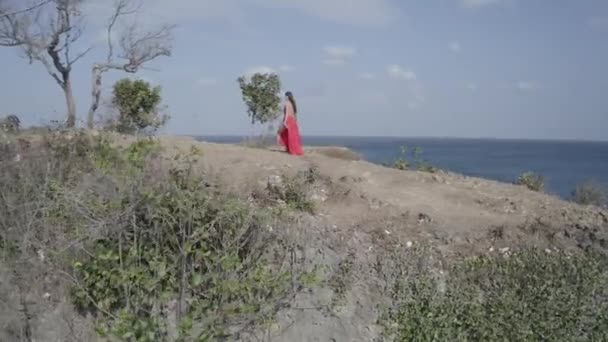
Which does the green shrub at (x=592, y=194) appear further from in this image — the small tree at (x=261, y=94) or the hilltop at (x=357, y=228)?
the small tree at (x=261, y=94)

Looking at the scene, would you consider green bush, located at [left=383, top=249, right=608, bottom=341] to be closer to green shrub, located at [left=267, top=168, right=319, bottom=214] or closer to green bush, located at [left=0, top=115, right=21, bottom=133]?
green shrub, located at [left=267, top=168, right=319, bottom=214]

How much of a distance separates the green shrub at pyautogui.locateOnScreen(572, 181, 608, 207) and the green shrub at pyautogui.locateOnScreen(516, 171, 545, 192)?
0.57m

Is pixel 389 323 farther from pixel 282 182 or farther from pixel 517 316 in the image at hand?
pixel 282 182

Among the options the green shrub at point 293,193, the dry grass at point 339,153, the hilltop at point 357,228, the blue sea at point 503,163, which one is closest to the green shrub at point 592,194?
the blue sea at point 503,163

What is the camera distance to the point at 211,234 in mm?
5215

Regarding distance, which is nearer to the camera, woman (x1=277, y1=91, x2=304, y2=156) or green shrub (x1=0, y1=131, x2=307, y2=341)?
green shrub (x1=0, y1=131, x2=307, y2=341)

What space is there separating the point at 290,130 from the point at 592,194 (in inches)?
197

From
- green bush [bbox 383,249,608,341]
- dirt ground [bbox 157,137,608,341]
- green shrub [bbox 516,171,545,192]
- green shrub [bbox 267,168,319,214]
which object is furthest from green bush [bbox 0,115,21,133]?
green shrub [bbox 516,171,545,192]

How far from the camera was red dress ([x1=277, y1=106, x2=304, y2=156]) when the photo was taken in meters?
9.89

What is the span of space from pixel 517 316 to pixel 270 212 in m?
2.18

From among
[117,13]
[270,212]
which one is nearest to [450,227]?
[270,212]

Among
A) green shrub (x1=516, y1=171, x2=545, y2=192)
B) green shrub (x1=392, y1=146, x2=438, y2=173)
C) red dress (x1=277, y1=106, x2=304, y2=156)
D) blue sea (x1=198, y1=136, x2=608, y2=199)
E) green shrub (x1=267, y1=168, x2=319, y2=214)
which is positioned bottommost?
blue sea (x1=198, y1=136, x2=608, y2=199)

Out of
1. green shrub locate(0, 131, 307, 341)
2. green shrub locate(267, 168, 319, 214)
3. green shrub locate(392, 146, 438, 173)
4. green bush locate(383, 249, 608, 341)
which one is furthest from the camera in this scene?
green shrub locate(392, 146, 438, 173)

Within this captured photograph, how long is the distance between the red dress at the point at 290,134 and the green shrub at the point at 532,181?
3.68m
